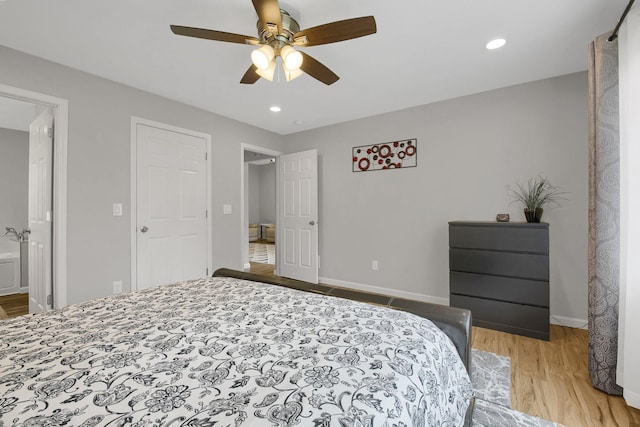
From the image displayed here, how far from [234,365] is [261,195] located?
933cm

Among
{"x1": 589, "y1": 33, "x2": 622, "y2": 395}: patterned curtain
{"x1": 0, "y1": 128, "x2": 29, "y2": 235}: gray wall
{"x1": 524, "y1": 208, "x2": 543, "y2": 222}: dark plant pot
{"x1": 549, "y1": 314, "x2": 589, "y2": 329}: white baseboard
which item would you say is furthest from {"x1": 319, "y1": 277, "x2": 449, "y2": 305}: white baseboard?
{"x1": 0, "y1": 128, "x2": 29, "y2": 235}: gray wall

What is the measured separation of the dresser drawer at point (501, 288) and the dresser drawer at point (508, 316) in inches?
2.0

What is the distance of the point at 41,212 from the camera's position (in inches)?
106

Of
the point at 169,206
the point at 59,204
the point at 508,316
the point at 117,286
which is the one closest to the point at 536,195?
the point at 508,316

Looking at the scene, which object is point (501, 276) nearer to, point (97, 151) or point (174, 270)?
point (174, 270)

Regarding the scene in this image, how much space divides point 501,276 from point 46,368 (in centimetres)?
311

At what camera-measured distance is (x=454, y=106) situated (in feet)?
10.7

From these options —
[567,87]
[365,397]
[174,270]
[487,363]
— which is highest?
[567,87]

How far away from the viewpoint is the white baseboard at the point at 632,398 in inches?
62.5

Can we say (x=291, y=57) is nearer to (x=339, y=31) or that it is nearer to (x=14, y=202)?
(x=339, y=31)

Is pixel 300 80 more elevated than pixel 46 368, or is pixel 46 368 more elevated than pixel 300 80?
pixel 300 80

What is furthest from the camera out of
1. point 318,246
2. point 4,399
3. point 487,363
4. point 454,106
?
point 318,246

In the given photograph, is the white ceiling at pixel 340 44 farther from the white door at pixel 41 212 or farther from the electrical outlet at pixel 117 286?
the electrical outlet at pixel 117 286

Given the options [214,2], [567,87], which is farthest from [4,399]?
[567,87]
